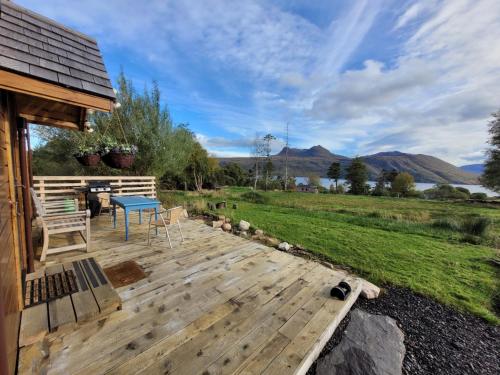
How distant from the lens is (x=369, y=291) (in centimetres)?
267

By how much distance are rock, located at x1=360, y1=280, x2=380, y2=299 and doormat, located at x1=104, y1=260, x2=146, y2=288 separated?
112 inches

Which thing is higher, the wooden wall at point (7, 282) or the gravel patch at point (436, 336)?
the wooden wall at point (7, 282)

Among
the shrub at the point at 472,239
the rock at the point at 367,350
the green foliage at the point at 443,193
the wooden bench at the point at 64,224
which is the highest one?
the wooden bench at the point at 64,224

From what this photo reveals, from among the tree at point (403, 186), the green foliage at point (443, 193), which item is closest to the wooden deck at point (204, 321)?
the tree at point (403, 186)

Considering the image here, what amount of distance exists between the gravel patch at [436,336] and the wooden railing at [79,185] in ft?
22.7

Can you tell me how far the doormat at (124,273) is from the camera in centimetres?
244

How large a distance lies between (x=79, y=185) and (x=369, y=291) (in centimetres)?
749

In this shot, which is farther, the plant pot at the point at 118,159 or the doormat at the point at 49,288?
the plant pot at the point at 118,159

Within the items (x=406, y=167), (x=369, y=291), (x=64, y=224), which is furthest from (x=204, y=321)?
(x=406, y=167)

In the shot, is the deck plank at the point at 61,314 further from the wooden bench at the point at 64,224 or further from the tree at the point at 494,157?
the tree at the point at 494,157

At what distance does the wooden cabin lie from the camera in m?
1.39

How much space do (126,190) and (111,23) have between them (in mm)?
4507

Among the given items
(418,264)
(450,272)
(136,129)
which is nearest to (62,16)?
(136,129)

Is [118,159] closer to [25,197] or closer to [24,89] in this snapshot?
[25,197]
